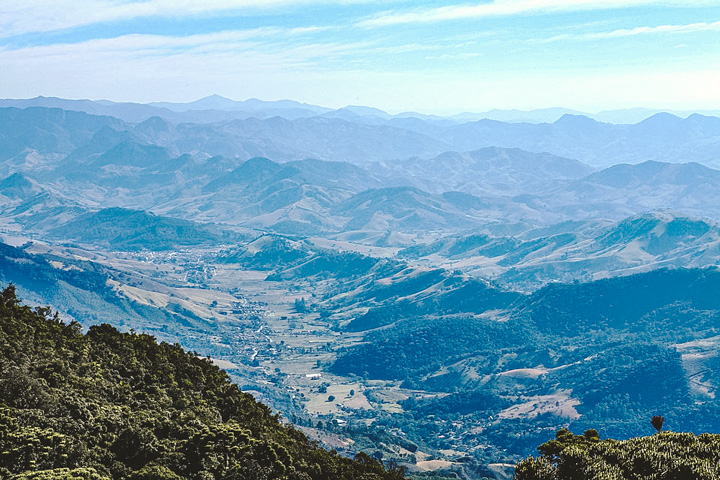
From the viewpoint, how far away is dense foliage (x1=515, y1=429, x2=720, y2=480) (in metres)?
40.5

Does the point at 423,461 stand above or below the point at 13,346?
below

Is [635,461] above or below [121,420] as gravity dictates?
below

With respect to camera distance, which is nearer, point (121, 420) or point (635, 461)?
point (635, 461)

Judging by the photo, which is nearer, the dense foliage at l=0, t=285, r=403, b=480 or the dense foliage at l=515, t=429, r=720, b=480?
the dense foliage at l=515, t=429, r=720, b=480

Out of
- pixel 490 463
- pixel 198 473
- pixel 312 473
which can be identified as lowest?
pixel 490 463

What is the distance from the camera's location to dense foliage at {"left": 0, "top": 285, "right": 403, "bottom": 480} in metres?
47.1

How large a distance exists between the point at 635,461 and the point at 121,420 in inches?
1498

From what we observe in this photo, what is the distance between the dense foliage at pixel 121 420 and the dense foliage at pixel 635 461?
21.8 meters

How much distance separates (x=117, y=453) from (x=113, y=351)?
28.9 meters

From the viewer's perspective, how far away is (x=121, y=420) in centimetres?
5484

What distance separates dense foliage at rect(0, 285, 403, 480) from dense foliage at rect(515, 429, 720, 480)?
71.5 ft

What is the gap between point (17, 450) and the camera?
44812 mm

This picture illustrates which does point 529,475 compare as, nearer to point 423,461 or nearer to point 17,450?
point 17,450

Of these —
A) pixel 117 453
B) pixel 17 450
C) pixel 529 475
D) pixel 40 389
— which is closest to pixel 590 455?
pixel 529 475
